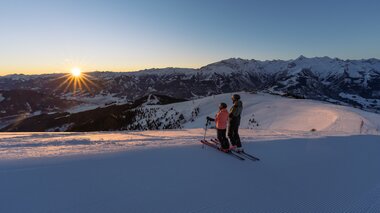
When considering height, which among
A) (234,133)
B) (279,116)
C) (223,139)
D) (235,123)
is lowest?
(279,116)

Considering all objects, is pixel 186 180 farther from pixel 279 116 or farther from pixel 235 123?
pixel 279 116

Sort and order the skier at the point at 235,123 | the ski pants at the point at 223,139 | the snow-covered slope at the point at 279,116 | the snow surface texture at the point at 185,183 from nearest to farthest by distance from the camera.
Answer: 1. the snow surface texture at the point at 185,183
2. the ski pants at the point at 223,139
3. the skier at the point at 235,123
4. the snow-covered slope at the point at 279,116

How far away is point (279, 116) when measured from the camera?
35.9m

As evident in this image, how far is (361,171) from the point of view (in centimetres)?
1055

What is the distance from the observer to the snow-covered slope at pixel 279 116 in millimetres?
26119

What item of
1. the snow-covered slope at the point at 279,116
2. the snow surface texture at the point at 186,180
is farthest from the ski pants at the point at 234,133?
the snow-covered slope at the point at 279,116

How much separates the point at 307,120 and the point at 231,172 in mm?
24359

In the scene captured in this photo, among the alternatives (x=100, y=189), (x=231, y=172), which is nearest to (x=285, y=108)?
(x=231, y=172)

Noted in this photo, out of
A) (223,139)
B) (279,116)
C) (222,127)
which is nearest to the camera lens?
(223,139)

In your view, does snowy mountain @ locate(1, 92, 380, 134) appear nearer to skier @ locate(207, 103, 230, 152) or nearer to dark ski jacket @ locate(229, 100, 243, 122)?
dark ski jacket @ locate(229, 100, 243, 122)

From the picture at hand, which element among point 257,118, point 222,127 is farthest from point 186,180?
point 257,118

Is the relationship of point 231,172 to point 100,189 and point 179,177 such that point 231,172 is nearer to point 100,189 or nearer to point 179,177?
point 179,177

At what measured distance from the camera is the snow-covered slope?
26.1 metres

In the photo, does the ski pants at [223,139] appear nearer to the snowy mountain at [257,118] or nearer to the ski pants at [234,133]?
the ski pants at [234,133]
